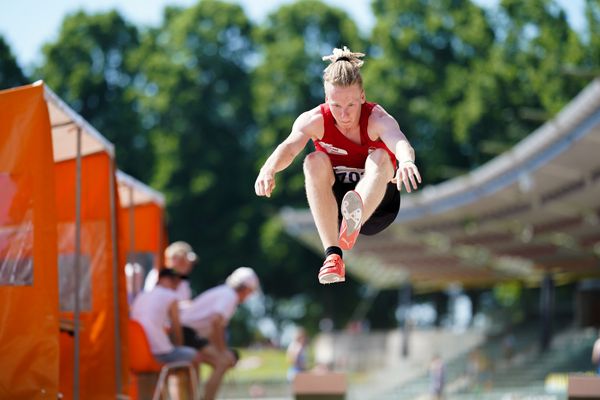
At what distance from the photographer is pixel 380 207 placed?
332 inches

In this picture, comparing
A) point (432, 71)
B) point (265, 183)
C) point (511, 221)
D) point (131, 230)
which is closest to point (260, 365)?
point (432, 71)

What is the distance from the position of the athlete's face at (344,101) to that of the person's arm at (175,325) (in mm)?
4250

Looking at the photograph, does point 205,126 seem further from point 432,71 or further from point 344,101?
point 344,101

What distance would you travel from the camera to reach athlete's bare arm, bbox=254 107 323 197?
7445 mm

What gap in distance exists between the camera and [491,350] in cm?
3350

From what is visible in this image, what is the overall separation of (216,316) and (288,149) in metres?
4.88

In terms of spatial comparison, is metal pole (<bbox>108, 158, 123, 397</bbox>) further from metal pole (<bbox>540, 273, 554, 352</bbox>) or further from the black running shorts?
metal pole (<bbox>540, 273, 554, 352</bbox>)

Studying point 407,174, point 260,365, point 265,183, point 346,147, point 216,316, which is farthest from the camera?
point 260,365

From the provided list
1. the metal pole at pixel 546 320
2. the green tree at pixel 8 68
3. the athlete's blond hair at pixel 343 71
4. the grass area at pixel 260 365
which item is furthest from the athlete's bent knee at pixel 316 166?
the green tree at pixel 8 68

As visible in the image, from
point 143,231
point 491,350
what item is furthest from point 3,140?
point 491,350

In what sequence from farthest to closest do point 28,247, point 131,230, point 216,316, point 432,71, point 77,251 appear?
1. point 432,71
2. point 131,230
3. point 216,316
4. point 77,251
5. point 28,247

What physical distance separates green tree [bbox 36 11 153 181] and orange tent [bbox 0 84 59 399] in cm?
3557

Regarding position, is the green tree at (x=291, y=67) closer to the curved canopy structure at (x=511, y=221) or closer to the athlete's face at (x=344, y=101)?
the curved canopy structure at (x=511, y=221)

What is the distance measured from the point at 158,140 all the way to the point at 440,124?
11064 millimetres
